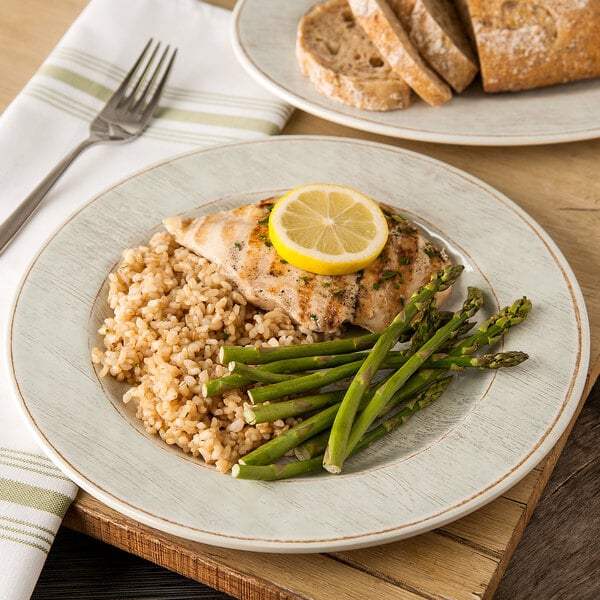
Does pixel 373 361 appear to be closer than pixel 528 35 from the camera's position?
Yes

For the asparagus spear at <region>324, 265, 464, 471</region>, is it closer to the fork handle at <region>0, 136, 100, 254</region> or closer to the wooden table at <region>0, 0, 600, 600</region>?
the wooden table at <region>0, 0, 600, 600</region>

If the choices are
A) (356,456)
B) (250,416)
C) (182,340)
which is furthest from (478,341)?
(182,340)

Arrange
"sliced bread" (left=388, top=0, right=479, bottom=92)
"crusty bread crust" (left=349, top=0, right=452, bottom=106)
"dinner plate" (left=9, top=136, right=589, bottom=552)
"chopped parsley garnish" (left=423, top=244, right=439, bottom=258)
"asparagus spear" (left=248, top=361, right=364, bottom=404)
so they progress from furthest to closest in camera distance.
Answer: "sliced bread" (left=388, top=0, right=479, bottom=92) < "crusty bread crust" (left=349, top=0, right=452, bottom=106) < "chopped parsley garnish" (left=423, top=244, right=439, bottom=258) < "asparagus spear" (left=248, top=361, right=364, bottom=404) < "dinner plate" (left=9, top=136, right=589, bottom=552)

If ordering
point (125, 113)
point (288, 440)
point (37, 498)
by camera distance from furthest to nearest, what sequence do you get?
point (125, 113)
point (37, 498)
point (288, 440)

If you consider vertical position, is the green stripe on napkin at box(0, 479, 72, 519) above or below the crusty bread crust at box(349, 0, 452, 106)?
below

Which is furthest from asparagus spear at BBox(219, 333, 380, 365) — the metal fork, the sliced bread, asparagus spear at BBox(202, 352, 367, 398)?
the sliced bread

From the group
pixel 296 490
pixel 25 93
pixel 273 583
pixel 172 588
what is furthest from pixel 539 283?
pixel 25 93

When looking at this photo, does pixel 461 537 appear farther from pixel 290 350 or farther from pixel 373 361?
pixel 290 350
